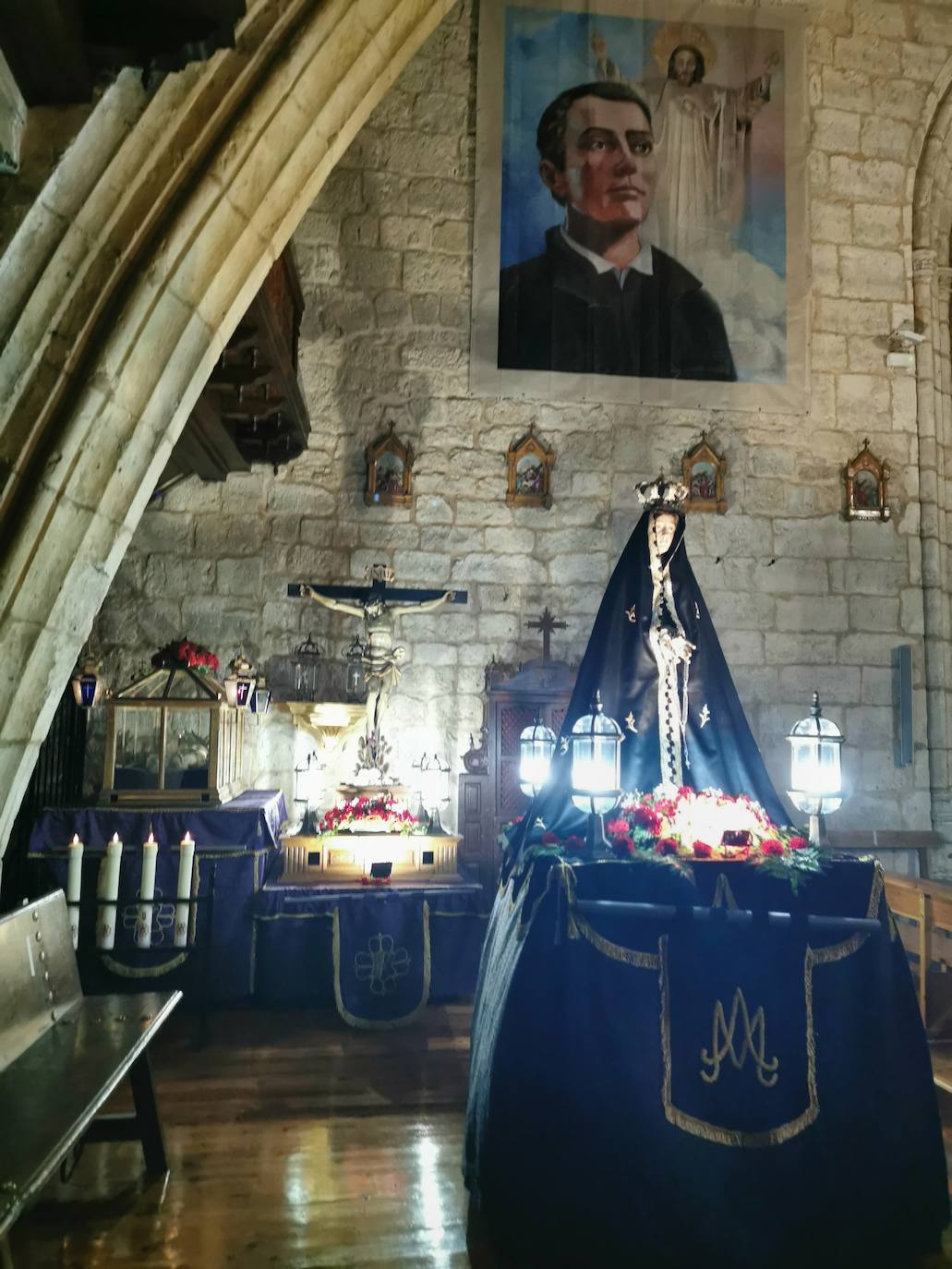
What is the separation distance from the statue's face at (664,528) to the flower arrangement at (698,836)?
1.03 meters

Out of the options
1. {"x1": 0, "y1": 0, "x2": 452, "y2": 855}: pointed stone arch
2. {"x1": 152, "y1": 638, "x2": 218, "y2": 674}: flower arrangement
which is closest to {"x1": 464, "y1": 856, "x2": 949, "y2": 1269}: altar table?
{"x1": 0, "y1": 0, "x2": 452, "y2": 855}: pointed stone arch

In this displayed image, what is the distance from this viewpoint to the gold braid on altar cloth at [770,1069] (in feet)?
8.82

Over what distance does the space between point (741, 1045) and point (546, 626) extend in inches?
157

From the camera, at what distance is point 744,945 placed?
285cm

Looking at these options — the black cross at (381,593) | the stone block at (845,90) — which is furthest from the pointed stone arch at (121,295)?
the stone block at (845,90)

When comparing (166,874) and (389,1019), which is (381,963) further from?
(166,874)

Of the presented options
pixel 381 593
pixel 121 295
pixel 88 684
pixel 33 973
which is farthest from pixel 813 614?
pixel 121 295

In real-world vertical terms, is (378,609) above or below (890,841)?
above

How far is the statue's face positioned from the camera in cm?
366

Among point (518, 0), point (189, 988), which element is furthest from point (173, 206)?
point (518, 0)

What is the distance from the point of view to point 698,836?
3047 millimetres

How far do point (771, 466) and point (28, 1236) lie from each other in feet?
21.6

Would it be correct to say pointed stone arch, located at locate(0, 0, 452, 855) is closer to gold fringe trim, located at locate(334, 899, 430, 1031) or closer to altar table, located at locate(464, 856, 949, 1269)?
altar table, located at locate(464, 856, 949, 1269)

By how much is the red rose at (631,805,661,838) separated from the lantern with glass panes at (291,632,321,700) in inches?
142
